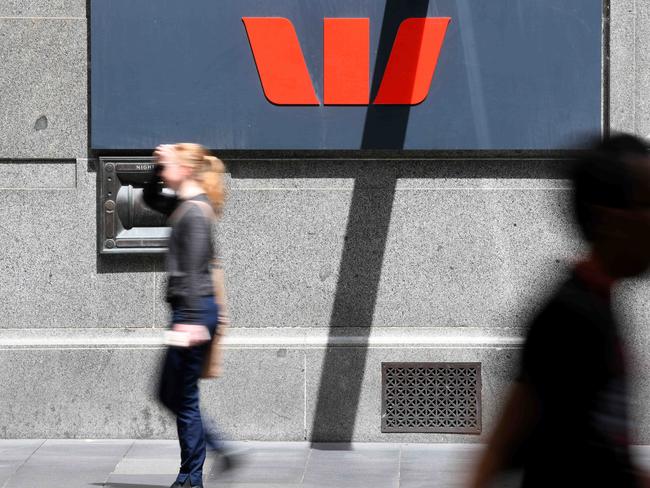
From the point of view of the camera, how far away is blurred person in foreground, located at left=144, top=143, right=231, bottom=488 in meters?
5.07

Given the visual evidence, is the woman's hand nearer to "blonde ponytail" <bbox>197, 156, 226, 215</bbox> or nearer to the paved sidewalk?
"blonde ponytail" <bbox>197, 156, 226, 215</bbox>

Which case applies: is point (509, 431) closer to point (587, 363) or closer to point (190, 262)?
point (587, 363)

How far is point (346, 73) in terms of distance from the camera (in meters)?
6.80

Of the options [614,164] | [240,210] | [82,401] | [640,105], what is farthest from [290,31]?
[614,164]

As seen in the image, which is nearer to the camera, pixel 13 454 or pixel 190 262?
pixel 190 262

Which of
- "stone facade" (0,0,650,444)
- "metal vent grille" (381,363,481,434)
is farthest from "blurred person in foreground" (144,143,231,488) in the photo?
"metal vent grille" (381,363,481,434)

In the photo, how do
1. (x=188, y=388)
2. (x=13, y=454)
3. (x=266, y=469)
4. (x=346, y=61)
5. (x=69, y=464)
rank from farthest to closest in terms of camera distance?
(x=346, y=61) → (x=13, y=454) → (x=69, y=464) → (x=266, y=469) → (x=188, y=388)

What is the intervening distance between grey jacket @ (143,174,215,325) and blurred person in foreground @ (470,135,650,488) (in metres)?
2.95

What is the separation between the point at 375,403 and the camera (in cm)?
683

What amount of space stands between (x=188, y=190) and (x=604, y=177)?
126 inches

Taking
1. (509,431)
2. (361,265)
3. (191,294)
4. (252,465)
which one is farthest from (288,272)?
(509,431)

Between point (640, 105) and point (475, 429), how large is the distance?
227 cm

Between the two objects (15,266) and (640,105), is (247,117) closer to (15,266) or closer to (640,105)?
(15,266)

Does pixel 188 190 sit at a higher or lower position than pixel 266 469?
higher
